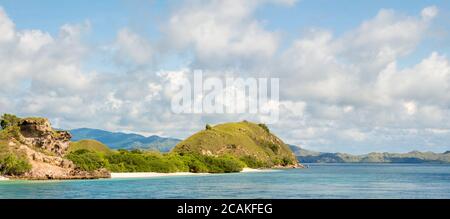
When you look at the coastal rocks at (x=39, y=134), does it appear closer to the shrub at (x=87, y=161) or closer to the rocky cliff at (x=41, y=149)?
the rocky cliff at (x=41, y=149)

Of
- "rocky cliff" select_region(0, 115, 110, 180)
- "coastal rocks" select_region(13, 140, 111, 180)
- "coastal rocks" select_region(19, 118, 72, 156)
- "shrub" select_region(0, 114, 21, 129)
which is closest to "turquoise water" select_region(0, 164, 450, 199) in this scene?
"coastal rocks" select_region(13, 140, 111, 180)

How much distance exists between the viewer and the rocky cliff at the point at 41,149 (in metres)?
140

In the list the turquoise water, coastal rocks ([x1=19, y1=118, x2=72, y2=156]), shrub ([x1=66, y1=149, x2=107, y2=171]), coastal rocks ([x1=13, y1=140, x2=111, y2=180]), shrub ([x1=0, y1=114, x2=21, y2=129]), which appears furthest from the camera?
shrub ([x1=0, y1=114, x2=21, y2=129])

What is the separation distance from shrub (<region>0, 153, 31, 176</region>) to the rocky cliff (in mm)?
1001

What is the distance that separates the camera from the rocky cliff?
140 metres

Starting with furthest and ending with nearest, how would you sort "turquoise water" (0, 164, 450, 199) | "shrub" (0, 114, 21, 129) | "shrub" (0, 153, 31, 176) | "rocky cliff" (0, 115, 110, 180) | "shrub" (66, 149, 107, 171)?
"shrub" (0, 114, 21, 129) → "shrub" (66, 149, 107, 171) → "rocky cliff" (0, 115, 110, 180) → "shrub" (0, 153, 31, 176) → "turquoise water" (0, 164, 450, 199)

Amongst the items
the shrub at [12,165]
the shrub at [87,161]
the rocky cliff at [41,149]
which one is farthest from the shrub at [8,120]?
the shrub at [12,165]

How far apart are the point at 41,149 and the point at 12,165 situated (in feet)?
49.6

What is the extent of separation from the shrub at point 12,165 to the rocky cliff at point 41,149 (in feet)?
3.29

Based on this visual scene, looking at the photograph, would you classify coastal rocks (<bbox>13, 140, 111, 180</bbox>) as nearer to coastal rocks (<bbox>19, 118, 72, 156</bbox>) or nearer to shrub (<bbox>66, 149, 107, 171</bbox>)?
shrub (<bbox>66, 149, 107, 171</bbox>)
